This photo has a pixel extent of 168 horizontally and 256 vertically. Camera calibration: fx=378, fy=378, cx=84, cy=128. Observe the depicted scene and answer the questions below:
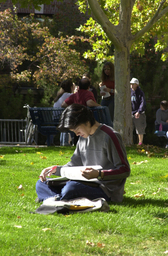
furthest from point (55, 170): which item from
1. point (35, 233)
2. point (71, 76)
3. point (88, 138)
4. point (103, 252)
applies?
point (71, 76)

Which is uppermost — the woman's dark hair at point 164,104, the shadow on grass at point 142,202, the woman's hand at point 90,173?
the woman's dark hair at point 164,104

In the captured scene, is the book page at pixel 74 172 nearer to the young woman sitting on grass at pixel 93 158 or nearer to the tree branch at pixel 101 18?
the young woman sitting on grass at pixel 93 158

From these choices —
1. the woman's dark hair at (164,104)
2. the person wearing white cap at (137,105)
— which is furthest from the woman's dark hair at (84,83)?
the woman's dark hair at (164,104)

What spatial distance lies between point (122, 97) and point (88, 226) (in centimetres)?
626

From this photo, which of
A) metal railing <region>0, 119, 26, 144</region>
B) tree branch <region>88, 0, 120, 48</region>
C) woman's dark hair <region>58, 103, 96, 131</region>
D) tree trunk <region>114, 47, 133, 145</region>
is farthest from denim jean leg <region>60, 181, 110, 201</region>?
metal railing <region>0, 119, 26, 144</region>

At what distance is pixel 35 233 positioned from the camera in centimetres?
320

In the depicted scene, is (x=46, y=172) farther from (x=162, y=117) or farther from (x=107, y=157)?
(x=162, y=117)

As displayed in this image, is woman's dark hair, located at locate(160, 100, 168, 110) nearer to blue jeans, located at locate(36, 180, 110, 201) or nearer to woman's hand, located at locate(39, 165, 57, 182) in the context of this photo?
blue jeans, located at locate(36, 180, 110, 201)

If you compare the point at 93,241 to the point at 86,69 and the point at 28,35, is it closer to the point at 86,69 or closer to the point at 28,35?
the point at 86,69

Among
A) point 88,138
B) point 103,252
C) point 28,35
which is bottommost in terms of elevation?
point 103,252

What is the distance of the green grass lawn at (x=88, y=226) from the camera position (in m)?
2.90

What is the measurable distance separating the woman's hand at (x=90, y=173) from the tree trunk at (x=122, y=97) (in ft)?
18.7

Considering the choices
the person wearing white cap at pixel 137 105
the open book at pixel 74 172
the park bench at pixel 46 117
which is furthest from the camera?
the person wearing white cap at pixel 137 105

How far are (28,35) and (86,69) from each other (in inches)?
145
